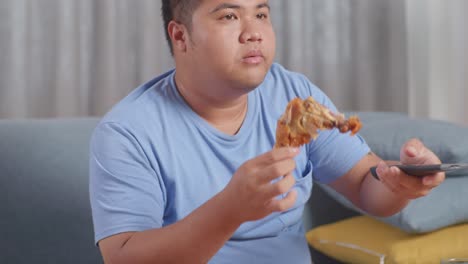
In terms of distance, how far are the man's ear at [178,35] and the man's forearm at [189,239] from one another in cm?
37

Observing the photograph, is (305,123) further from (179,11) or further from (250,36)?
(179,11)

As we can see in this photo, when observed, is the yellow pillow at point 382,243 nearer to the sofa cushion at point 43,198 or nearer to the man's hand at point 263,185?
the sofa cushion at point 43,198

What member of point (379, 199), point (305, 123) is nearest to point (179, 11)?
point (305, 123)

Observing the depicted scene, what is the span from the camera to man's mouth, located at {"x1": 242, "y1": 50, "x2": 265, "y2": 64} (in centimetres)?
127

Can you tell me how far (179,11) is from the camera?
4.55ft

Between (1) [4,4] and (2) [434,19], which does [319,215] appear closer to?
(2) [434,19]

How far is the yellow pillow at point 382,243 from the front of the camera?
1703mm

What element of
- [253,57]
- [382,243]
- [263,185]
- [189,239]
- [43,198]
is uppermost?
[253,57]

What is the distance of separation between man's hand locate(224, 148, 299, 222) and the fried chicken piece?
0.09m

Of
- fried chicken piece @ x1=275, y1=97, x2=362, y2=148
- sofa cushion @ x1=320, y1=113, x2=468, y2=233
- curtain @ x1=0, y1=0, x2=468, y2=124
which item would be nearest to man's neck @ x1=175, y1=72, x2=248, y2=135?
fried chicken piece @ x1=275, y1=97, x2=362, y2=148

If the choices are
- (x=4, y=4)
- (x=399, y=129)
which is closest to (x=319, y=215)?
(x=399, y=129)

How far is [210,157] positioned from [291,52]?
1.81 m

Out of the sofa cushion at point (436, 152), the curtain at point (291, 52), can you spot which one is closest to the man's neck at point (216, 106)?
the sofa cushion at point (436, 152)

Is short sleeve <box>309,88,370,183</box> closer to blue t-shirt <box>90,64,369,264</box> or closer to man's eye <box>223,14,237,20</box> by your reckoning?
blue t-shirt <box>90,64,369,264</box>
